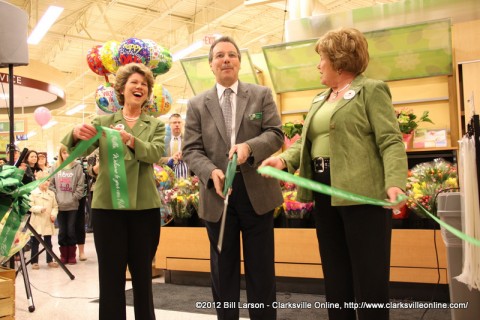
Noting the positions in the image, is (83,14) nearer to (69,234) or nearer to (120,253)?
(69,234)

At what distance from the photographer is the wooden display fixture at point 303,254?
10.8 ft

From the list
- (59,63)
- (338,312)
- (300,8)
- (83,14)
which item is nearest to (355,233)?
(338,312)

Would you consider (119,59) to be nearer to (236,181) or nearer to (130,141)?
(130,141)

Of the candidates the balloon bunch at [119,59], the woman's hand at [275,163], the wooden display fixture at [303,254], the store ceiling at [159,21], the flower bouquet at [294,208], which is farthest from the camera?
the store ceiling at [159,21]

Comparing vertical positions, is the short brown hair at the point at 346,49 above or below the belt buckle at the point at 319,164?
above

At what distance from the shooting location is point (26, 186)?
204 centimetres

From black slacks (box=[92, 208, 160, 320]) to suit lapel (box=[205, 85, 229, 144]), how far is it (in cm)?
52

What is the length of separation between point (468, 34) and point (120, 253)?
4296mm

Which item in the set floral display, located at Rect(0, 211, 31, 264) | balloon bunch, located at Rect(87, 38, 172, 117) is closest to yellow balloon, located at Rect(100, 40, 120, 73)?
balloon bunch, located at Rect(87, 38, 172, 117)

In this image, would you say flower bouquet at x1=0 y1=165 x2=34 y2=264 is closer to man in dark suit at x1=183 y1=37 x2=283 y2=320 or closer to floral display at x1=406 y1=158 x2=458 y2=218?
man in dark suit at x1=183 y1=37 x2=283 y2=320

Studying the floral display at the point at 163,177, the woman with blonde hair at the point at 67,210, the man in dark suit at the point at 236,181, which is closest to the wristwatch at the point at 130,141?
the man in dark suit at the point at 236,181

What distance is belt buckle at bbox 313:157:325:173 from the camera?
185 centimetres

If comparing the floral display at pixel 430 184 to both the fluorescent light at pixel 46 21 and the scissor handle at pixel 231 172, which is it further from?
the fluorescent light at pixel 46 21

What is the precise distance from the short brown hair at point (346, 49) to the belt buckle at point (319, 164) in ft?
1.24
